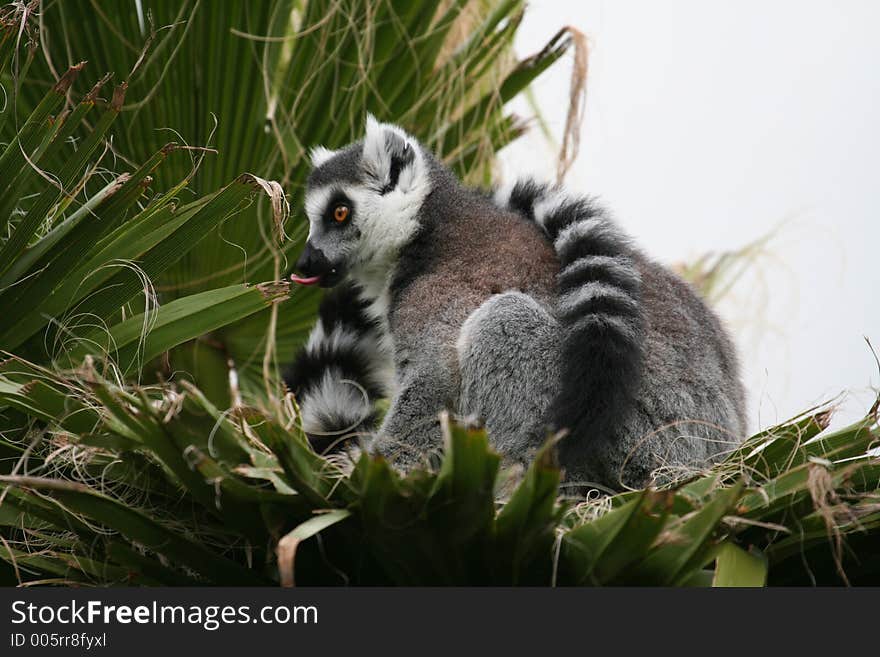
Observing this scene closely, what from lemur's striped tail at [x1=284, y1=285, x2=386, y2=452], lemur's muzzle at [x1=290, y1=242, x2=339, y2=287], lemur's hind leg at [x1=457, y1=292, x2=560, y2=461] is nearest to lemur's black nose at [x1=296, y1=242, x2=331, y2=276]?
A: lemur's muzzle at [x1=290, y1=242, x2=339, y2=287]

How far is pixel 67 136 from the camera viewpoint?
251cm

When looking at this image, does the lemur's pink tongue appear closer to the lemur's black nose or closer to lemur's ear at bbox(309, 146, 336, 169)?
the lemur's black nose

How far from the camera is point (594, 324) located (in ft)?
9.04

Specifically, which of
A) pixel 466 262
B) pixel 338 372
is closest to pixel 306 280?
pixel 338 372

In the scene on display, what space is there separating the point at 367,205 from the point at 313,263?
1.08 ft

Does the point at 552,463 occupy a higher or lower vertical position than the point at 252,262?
lower

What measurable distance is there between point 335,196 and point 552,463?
2133 millimetres

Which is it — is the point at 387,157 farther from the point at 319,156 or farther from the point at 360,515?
the point at 360,515

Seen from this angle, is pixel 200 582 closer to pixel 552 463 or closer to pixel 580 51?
pixel 552 463

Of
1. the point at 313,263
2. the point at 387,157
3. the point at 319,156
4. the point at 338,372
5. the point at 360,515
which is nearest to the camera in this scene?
the point at 360,515

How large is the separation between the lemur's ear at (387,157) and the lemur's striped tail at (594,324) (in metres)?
0.61

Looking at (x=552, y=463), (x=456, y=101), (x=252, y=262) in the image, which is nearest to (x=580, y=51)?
(x=456, y=101)

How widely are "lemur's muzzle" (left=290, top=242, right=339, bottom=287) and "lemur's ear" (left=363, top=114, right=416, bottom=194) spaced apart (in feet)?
1.22

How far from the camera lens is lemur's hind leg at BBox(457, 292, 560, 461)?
2.90 meters
